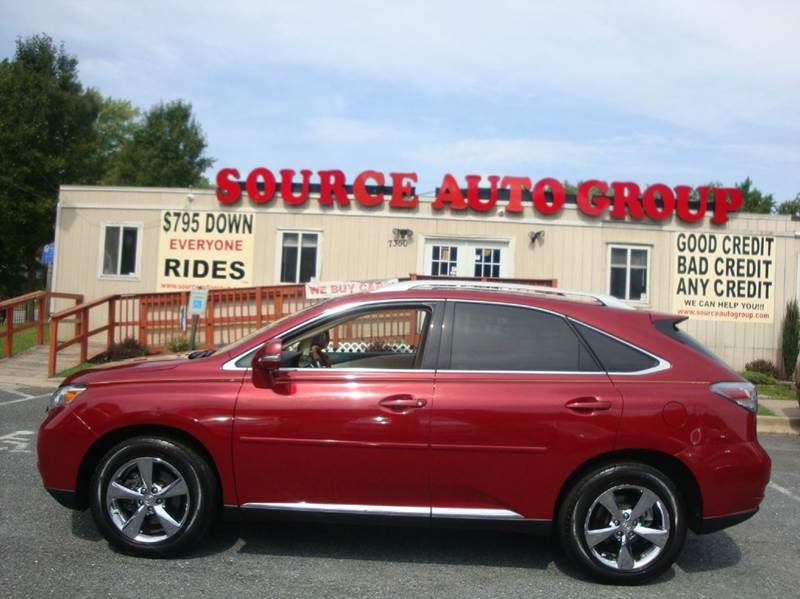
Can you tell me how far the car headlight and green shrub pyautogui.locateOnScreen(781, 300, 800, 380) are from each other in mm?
14348

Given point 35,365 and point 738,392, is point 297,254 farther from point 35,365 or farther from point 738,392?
point 738,392

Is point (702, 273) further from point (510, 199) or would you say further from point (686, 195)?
point (510, 199)

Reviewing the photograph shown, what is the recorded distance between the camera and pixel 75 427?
174 inches

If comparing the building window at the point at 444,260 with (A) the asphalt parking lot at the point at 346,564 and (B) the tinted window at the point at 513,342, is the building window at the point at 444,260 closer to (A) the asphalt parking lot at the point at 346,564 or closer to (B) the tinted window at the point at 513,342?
(A) the asphalt parking lot at the point at 346,564

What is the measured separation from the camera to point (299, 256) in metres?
15.9

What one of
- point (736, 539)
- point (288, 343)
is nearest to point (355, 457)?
point (288, 343)

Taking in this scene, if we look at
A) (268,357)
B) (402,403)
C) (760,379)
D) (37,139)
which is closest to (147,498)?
(268,357)

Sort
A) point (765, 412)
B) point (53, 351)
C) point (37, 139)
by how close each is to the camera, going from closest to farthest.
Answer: point (765, 412)
point (53, 351)
point (37, 139)

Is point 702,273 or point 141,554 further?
point 702,273

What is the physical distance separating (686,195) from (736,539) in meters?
11.4

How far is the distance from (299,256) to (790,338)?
400 inches

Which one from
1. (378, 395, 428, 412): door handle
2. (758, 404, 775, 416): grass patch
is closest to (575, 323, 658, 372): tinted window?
(378, 395, 428, 412): door handle

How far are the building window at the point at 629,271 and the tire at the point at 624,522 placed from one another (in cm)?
1178

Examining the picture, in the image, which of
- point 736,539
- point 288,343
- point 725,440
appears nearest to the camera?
point 725,440
